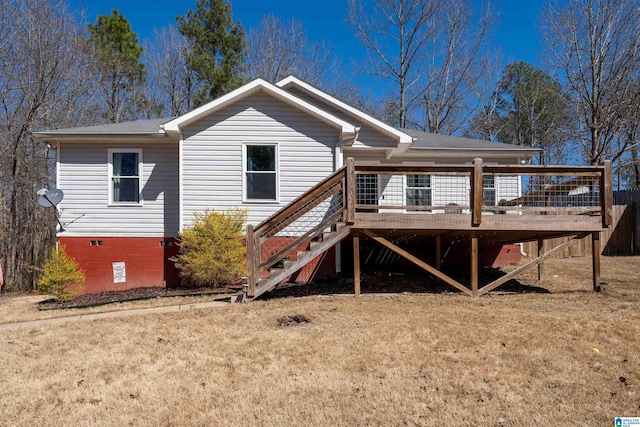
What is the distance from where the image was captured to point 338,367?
4723mm

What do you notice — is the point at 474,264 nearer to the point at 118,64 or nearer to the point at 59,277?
the point at 59,277

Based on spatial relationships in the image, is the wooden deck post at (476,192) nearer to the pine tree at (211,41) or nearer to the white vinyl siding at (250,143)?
the white vinyl siding at (250,143)

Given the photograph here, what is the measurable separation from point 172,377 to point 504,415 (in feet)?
10.4

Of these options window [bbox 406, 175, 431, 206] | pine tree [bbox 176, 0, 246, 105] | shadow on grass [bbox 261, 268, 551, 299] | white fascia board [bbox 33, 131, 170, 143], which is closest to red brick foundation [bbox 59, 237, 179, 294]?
white fascia board [bbox 33, 131, 170, 143]

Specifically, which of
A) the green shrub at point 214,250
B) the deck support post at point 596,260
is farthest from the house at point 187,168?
the deck support post at point 596,260

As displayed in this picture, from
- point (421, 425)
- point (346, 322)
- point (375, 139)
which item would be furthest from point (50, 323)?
point (375, 139)

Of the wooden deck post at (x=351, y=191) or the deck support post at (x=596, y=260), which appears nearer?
the wooden deck post at (x=351, y=191)

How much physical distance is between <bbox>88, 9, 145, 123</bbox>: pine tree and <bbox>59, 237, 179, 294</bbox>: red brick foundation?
12440 mm

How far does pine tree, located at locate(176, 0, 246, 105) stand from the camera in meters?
21.7

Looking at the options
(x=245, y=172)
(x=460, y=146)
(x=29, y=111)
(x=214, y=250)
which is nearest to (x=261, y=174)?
(x=245, y=172)

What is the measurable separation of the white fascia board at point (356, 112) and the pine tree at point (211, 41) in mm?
10089

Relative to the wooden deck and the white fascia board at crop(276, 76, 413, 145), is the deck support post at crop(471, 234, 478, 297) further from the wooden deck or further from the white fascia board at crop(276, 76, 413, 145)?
the white fascia board at crop(276, 76, 413, 145)

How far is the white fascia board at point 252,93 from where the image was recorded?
10.2 m

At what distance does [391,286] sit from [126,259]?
655 centimetres
